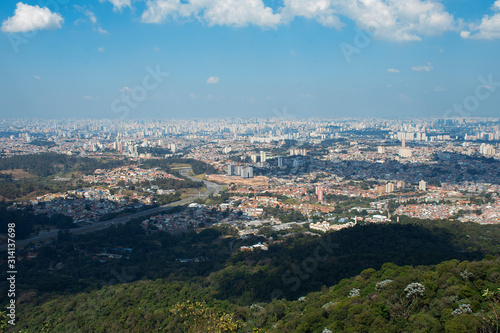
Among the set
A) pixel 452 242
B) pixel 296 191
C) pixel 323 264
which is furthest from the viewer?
pixel 296 191

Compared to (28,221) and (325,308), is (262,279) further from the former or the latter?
(28,221)

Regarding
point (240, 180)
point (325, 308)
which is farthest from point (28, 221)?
point (240, 180)

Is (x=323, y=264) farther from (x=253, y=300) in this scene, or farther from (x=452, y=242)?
(x=452, y=242)

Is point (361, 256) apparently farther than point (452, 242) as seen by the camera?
No

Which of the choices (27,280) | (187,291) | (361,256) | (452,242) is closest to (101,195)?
(27,280)

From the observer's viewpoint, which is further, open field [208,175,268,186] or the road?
open field [208,175,268,186]

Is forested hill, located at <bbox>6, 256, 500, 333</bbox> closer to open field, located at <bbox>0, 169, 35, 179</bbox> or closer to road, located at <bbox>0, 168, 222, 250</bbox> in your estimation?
road, located at <bbox>0, 168, 222, 250</bbox>

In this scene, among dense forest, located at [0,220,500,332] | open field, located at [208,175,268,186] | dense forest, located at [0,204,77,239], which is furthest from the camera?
open field, located at [208,175,268,186]

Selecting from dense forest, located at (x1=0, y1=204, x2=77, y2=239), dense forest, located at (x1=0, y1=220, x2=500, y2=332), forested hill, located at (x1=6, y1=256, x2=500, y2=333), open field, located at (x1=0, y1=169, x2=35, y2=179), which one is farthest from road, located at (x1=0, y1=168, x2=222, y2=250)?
open field, located at (x1=0, y1=169, x2=35, y2=179)
